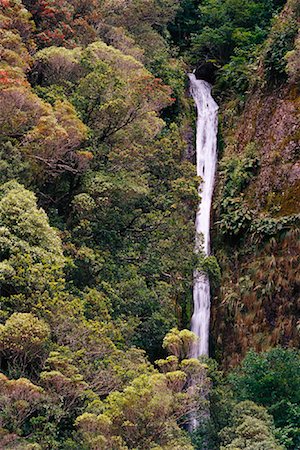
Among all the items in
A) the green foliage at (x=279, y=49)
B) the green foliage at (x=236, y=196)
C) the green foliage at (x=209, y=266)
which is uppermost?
the green foliage at (x=279, y=49)

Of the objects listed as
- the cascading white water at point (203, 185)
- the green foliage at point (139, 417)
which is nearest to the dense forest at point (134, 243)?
the green foliage at point (139, 417)

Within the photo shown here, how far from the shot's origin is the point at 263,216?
52.1 feet

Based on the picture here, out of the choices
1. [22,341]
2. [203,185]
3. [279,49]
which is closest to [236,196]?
[203,185]

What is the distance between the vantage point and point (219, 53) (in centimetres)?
2455

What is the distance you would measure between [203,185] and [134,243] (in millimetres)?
5692

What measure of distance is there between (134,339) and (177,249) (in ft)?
9.21

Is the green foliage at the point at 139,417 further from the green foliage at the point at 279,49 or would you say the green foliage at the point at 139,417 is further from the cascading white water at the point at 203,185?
the green foliage at the point at 279,49

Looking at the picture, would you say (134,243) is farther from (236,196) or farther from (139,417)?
(139,417)

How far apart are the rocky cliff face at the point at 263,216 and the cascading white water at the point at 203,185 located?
1.33 ft

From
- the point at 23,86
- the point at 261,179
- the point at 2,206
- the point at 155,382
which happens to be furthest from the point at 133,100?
the point at 155,382

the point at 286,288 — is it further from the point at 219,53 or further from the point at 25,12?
the point at 219,53

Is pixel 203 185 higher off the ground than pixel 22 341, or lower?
higher

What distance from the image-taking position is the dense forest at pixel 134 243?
27.9ft

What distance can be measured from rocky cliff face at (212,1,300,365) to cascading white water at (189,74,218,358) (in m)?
0.41
